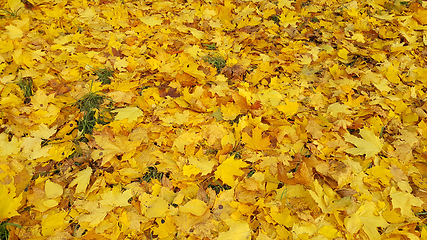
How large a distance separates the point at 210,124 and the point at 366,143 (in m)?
1.07

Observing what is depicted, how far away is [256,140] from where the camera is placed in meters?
1.77

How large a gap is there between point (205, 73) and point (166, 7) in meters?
1.39

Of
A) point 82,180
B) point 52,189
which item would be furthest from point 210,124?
point 52,189

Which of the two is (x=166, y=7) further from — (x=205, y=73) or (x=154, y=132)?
(x=154, y=132)

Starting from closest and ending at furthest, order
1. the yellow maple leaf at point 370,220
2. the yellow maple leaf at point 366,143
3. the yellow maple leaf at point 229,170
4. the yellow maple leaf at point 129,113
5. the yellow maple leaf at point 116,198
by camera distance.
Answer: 1. the yellow maple leaf at point 370,220
2. the yellow maple leaf at point 116,198
3. the yellow maple leaf at point 229,170
4. the yellow maple leaf at point 366,143
5. the yellow maple leaf at point 129,113

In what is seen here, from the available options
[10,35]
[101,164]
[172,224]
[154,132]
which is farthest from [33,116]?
[172,224]

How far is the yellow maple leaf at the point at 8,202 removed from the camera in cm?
139

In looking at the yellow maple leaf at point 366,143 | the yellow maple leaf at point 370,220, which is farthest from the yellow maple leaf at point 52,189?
the yellow maple leaf at point 366,143

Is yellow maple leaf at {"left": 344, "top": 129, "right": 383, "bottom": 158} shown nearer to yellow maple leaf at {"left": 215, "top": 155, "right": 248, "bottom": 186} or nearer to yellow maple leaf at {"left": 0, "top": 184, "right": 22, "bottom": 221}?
yellow maple leaf at {"left": 215, "top": 155, "right": 248, "bottom": 186}

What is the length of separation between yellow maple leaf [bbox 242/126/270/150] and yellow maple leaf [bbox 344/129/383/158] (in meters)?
0.54

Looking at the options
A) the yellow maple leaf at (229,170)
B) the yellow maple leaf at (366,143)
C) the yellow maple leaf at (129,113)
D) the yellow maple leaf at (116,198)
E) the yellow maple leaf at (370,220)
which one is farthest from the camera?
the yellow maple leaf at (129,113)

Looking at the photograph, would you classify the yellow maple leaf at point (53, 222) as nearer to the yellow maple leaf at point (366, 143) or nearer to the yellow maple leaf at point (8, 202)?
the yellow maple leaf at point (8, 202)

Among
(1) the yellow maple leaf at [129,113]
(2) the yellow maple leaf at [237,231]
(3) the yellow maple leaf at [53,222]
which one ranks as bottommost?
(2) the yellow maple leaf at [237,231]

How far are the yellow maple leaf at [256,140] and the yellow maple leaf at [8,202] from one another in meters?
1.36
